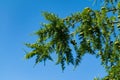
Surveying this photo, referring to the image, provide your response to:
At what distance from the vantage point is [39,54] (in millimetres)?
9062

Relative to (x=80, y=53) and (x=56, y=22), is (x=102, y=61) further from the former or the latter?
(x=56, y=22)

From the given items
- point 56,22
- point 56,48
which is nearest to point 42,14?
point 56,22

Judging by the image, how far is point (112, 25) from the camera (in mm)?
8297

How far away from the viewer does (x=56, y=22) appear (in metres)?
8.47

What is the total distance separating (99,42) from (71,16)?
939mm

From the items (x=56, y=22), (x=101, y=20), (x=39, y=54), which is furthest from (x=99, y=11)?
(x=39, y=54)

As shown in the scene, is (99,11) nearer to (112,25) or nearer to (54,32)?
(112,25)

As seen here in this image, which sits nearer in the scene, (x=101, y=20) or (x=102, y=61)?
(x=101, y=20)

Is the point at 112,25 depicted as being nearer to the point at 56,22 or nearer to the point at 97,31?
the point at 97,31

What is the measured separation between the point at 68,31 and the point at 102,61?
110 centimetres

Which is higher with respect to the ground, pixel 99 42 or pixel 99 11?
pixel 99 11

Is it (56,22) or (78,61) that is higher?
(56,22)

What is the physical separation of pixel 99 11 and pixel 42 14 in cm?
131

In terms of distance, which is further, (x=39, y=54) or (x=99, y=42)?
(x=39, y=54)
